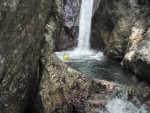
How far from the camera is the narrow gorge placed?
6602mm

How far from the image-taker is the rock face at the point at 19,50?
20.2ft

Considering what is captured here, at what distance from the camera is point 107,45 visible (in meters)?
13.5

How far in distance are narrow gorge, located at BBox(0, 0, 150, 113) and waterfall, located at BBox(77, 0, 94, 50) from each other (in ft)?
7.98

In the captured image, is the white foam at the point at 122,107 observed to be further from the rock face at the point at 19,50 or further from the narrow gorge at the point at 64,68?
the rock face at the point at 19,50

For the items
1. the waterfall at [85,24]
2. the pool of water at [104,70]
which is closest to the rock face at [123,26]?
the pool of water at [104,70]

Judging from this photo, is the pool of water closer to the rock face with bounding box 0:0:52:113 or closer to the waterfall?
the rock face with bounding box 0:0:52:113

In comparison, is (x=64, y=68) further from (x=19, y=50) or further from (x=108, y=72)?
(x=108, y=72)

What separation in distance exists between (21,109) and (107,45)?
6755mm

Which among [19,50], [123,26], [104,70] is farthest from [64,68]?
[123,26]

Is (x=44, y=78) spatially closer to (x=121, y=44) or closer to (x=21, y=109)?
(x=21, y=109)

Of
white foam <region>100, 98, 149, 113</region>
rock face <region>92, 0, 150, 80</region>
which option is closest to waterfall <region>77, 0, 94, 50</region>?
rock face <region>92, 0, 150, 80</region>

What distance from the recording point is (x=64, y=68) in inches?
333

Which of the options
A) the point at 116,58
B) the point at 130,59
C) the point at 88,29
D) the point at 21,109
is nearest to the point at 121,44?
the point at 116,58

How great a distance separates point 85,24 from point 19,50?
375 inches
